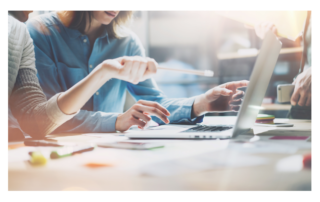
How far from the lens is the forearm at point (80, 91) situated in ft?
2.23

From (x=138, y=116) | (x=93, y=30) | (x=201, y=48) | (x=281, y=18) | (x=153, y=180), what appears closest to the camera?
(x=153, y=180)

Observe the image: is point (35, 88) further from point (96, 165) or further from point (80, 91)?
point (96, 165)

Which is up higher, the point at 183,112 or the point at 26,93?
the point at 26,93

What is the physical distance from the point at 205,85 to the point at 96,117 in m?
1.71

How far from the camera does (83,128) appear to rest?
0.84 m

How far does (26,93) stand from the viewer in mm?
744

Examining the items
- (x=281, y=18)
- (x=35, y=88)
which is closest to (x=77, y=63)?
(x=35, y=88)

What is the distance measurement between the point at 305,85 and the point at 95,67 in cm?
78

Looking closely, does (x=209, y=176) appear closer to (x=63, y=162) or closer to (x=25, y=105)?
(x=63, y=162)

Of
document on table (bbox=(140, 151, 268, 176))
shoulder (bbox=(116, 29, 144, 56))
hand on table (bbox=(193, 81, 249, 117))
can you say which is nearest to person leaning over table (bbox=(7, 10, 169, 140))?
hand on table (bbox=(193, 81, 249, 117))

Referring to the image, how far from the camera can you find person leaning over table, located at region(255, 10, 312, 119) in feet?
2.83

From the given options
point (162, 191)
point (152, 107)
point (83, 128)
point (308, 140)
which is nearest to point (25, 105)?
point (83, 128)

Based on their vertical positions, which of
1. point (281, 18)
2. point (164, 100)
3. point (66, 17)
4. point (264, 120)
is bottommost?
point (264, 120)

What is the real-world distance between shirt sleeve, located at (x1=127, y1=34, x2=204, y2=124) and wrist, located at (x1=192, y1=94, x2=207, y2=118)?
0.01 m
